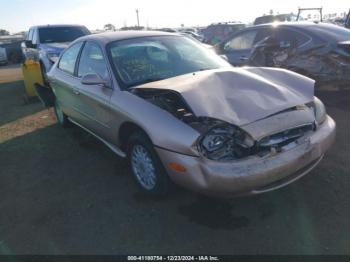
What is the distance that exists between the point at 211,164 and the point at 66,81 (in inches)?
127

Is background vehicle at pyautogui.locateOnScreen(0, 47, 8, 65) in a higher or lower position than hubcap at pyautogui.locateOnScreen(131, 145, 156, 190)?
lower

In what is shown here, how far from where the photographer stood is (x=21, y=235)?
329 cm

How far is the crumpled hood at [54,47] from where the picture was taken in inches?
388

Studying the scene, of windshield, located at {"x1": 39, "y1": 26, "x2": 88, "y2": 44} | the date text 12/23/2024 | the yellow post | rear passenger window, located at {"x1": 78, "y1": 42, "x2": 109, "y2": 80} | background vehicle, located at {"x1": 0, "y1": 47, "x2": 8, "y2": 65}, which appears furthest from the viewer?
background vehicle, located at {"x1": 0, "y1": 47, "x2": 8, "y2": 65}

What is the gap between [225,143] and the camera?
2.98 meters

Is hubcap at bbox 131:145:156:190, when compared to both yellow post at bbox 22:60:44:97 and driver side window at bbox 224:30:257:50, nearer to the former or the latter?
driver side window at bbox 224:30:257:50

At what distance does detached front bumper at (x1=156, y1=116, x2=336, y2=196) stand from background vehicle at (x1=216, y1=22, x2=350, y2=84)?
2.95m

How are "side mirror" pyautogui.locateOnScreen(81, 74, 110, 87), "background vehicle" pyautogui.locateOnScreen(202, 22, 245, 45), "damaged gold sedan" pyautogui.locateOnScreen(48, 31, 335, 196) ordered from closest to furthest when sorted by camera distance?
"damaged gold sedan" pyautogui.locateOnScreen(48, 31, 335, 196)
"side mirror" pyautogui.locateOnScreen(81, 74, 110, 87)
"background vehicle" pyautogui.locateOnScreen(202, 22, 245, 45)

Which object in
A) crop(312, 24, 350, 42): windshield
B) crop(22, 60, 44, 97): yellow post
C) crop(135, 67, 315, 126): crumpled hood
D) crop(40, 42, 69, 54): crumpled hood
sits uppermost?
crop(312, 24, 350, 42): windshield

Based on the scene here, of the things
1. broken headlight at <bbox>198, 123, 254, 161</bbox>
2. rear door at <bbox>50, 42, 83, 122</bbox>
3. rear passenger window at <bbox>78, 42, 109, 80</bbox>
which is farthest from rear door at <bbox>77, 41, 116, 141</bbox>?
broken headlight at <bbox>198, 123, 254, 161</bbox>

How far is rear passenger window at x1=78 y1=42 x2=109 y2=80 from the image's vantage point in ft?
13.9

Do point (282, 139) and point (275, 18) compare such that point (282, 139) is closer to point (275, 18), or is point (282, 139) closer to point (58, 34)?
point (58, 34)

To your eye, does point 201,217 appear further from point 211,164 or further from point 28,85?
point 28,85

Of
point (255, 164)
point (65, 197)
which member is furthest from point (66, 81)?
point (255, 164)
